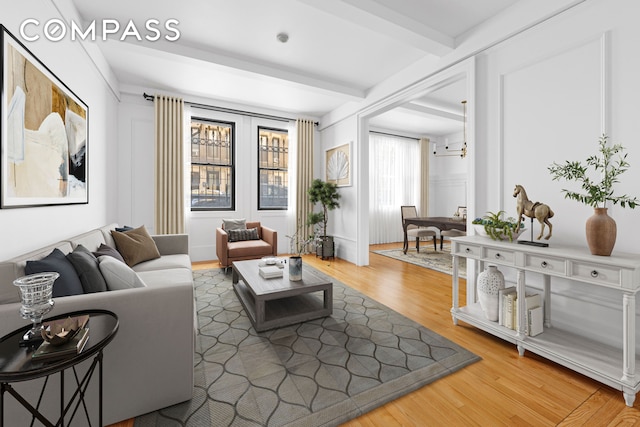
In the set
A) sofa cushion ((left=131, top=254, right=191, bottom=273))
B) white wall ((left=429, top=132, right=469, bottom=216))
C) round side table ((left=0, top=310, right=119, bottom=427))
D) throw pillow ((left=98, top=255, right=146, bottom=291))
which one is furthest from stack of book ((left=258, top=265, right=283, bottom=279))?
white wall ((left=429, top=132, right=469, bottom=216))

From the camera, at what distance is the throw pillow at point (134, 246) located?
2.90 metres

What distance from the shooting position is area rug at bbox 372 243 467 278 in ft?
14.9

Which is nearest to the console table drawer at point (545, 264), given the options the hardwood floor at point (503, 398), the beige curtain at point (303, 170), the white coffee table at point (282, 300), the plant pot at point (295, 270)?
the hardwood floor at point (503, 398)

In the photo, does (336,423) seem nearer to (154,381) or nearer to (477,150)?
(154,381)

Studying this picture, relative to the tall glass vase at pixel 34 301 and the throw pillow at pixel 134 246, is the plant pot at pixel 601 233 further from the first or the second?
the throw pillow at pixel 134 246

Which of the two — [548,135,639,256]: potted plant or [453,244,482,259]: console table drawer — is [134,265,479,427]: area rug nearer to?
[453,244,482,259]: console table drawer

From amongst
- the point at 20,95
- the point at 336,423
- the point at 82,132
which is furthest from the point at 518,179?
the point at 82,132

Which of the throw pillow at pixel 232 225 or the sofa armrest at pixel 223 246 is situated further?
the throw pillow at pixel 232 225

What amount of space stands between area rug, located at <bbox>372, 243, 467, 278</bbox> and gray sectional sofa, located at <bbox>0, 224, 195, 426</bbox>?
384 cm

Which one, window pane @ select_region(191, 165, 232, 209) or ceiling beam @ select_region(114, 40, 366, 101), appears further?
window pane @ select_region(191, 165, 232, 209)

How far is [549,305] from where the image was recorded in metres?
2.24

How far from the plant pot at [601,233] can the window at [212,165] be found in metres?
4.96

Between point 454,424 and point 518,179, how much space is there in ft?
6.87

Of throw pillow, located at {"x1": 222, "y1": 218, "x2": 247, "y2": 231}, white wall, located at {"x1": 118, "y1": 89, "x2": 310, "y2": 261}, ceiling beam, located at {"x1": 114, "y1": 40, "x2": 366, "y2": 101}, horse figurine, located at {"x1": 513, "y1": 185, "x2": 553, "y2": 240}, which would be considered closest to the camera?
horse figurine, located at {"x1": 513, "y1": 185, "x2": 553, "y2": 240}
